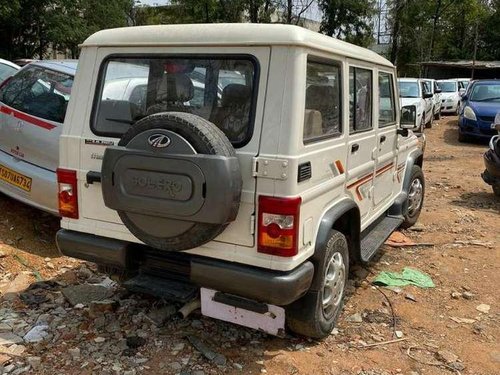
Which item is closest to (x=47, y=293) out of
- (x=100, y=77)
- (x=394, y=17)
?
(x=100, y=77)

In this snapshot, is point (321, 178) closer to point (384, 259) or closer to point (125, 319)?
point (125, 319)

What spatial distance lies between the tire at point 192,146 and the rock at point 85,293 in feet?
4.12

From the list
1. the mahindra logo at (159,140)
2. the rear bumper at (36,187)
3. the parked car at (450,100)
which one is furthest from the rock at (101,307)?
the parked car at (450,100)

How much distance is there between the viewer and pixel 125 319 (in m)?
3.72

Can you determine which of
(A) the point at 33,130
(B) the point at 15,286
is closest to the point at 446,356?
(B) the point at 15,286

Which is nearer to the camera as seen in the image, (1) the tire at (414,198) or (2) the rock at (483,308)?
(2) the rock at (483,308)

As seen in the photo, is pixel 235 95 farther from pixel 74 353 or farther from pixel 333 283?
pixel 74 353

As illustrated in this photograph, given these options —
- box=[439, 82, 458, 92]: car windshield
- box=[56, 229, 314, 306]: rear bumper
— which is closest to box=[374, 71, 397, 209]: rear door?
box=[56, 229, 314, 306]: rear bumper

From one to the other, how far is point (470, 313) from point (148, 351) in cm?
253

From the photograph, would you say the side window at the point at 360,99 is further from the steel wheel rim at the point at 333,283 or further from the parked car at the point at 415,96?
the parked car at the point at 415,96

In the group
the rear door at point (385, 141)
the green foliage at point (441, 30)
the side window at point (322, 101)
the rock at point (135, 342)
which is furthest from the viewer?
the green foliage at point (441, 30)

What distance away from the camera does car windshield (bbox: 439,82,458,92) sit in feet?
72.8

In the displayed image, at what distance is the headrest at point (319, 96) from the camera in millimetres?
2976

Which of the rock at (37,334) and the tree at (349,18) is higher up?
the tree at (349,18)
